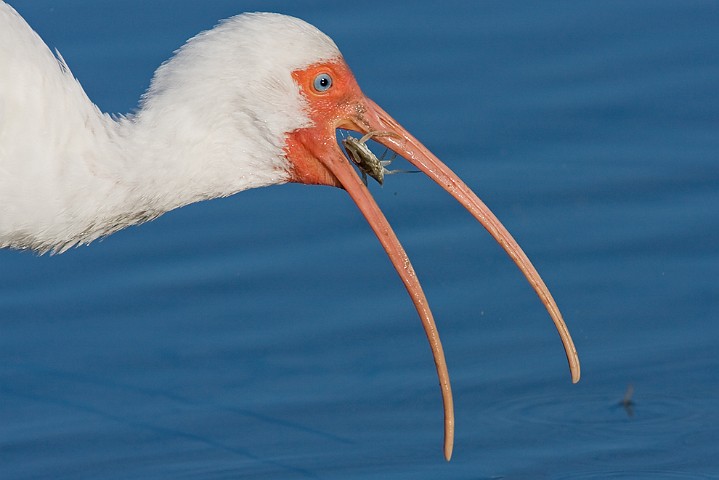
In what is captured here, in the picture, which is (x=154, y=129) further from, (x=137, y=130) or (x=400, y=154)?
(x=400, y=154)

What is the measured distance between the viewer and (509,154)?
11031mm

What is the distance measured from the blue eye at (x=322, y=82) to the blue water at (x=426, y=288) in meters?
2.30

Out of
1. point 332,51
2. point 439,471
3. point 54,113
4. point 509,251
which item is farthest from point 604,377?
point 54,113

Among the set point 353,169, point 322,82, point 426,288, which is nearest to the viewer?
point 322,82

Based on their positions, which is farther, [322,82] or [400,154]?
[400,154]

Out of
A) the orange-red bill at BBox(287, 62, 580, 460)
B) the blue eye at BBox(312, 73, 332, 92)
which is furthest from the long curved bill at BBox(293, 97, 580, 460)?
the blue eye at BBox(312, 73, 332, 92)

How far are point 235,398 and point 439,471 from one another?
128cm

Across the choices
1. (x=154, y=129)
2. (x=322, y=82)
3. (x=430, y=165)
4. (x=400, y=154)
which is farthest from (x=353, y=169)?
(x=154, y=129)

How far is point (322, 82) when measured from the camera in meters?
7.56

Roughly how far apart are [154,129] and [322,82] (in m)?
0.77

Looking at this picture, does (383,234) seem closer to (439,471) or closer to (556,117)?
(439,471)

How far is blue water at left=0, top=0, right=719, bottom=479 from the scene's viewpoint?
916cm

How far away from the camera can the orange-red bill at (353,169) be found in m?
7.61

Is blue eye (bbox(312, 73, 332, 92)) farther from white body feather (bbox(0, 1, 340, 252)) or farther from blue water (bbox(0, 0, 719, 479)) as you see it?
blue water (bbox(0, 0, 719, 479))
